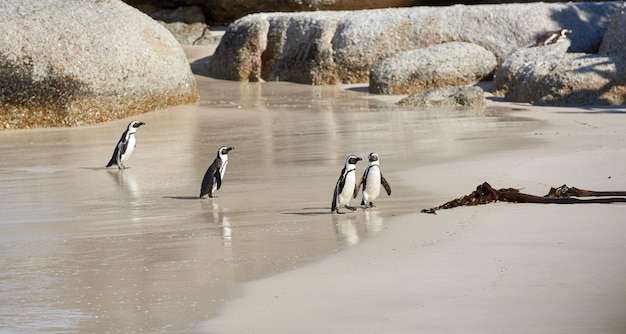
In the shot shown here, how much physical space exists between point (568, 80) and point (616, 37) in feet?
6.06

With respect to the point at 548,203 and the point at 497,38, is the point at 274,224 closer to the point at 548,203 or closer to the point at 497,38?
the point at 548,203

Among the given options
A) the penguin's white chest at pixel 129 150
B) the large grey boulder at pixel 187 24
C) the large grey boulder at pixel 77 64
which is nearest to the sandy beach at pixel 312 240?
the penguin's white chest at pixel 129 150

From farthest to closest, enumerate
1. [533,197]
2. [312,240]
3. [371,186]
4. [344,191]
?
[371,186], [344,191], [533,197], [312,240]

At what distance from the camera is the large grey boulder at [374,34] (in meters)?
18.8

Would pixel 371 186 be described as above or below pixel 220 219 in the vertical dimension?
above

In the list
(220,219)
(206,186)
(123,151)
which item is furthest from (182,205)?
(123,151)

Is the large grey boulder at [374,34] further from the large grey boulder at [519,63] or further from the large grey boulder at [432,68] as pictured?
the large grey boulder at [519,63]

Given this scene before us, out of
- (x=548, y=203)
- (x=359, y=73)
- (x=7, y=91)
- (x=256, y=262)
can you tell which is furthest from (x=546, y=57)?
(x=256, y=262)

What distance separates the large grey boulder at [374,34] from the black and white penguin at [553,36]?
28 cm

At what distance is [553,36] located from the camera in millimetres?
17922

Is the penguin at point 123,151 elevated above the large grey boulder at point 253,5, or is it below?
below

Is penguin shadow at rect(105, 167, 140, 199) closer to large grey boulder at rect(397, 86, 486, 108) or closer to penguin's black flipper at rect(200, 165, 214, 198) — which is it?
penguin's black flipper at rect(200, 165, 214, 198)

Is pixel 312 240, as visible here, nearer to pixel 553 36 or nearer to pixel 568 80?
pixel 568 80

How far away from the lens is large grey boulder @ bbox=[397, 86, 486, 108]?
15.3m
